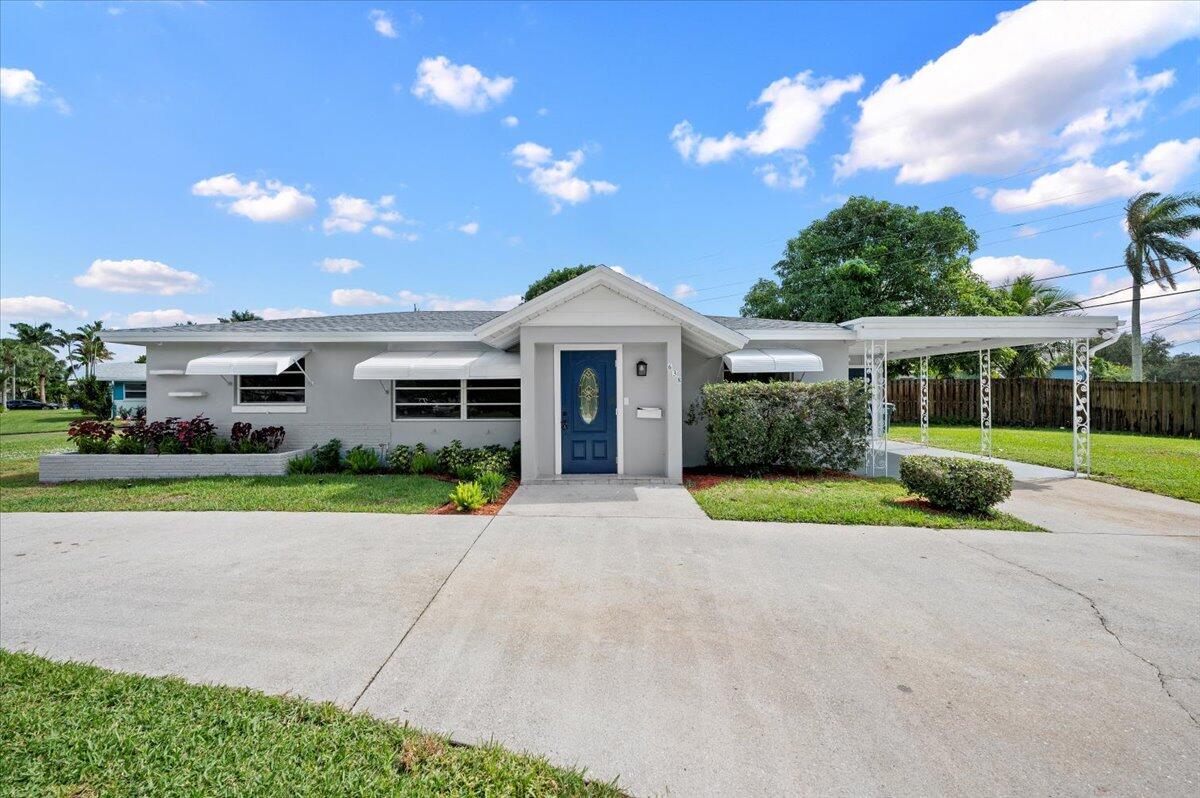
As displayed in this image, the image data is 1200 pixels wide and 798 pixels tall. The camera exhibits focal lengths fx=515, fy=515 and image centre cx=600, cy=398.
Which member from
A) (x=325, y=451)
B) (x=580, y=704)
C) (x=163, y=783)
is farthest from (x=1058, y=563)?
(x=325, y=451)

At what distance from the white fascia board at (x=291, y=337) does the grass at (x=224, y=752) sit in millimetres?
9655

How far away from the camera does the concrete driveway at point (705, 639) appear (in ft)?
10.2

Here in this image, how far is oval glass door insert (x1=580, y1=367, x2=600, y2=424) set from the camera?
1133 centimetres

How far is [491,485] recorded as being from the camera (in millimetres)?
9422

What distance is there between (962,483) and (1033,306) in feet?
93.5

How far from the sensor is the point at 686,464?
13148 mm

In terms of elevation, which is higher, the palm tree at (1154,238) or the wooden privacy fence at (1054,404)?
the palm tree at (1154,238)

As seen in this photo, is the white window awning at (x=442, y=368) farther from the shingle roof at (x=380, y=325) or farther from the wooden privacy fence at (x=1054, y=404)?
the wooden privacy fence at (x=1054, y=404)

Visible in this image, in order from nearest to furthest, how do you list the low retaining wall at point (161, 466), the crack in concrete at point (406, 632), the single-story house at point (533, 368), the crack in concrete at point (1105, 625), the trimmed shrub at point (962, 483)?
the crack in concrete at point (1105, 625) → the crack in concrete at point (406, 632) → the trimmed shrub at point (962, 483) → the single-story house at point (533, 368) → the low retaining wall at point (161, 466)

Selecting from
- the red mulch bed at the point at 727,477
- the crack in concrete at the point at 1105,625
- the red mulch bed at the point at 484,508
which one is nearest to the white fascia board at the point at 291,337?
the red mulch bed at the point at 484,508

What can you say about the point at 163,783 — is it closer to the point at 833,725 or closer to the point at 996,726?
the point at 833,725

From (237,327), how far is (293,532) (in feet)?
26.1

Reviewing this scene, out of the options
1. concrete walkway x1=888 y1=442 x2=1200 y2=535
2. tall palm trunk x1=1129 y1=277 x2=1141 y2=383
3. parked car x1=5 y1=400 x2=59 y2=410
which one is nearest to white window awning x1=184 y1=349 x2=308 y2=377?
concrete walkway x1=888 y1=442 x2=1200 y2=535

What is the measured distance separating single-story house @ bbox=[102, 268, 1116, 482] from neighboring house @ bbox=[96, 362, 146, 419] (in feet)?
80.1
